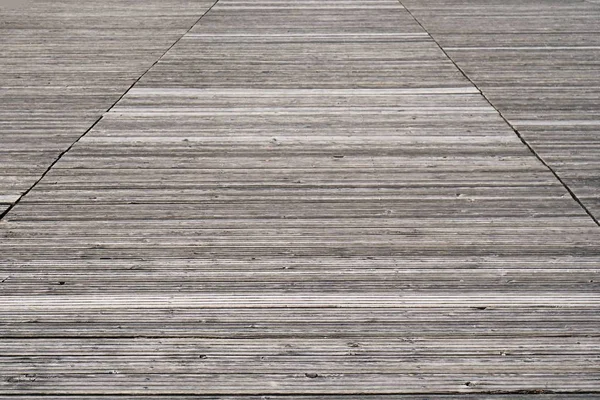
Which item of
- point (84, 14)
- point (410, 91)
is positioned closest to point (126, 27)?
point (84, 14)

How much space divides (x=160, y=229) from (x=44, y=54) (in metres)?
2.20

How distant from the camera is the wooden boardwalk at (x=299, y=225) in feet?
4.75

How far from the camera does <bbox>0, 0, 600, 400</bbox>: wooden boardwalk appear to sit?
1.45 metres

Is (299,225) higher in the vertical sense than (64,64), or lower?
higher

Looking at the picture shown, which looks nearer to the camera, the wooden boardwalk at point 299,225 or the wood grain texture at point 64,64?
the wooden boardwalk at point 299,225

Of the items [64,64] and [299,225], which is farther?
[64,64]

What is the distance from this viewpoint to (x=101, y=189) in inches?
87.5

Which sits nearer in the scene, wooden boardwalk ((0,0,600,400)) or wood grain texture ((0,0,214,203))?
wooden boardwalk ((0,0,600,400))

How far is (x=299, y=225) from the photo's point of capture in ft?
6.59

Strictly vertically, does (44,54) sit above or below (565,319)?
below

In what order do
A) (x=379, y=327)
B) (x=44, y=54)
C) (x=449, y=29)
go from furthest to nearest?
(x=449, y=29) < (x=44, y=54) < (x=379, y=327)

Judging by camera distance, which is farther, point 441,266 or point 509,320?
point 441,266

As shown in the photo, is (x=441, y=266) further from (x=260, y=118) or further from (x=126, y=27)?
(x=126, y=27)

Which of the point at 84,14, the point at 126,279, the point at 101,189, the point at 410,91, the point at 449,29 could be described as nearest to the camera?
the point at 126,279
